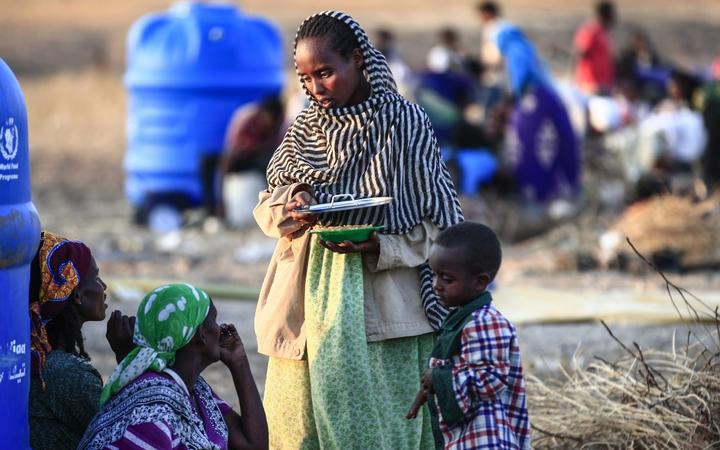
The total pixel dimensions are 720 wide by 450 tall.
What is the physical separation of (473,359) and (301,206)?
0.82 metres

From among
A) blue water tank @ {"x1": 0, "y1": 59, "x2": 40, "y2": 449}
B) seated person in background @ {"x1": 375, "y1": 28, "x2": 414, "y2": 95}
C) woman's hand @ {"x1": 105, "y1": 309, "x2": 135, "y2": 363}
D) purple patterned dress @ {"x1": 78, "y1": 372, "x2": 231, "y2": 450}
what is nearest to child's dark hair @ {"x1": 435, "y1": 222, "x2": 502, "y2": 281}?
purple patterned dress @ {"x1": 78, "y1": 372, "x2": 231, "y2": 450}

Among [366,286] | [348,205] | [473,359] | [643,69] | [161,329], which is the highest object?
[643,69]

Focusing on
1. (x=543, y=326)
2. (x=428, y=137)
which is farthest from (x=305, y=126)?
(x=543, y=326)

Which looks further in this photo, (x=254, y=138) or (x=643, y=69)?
(x=643, y=69)

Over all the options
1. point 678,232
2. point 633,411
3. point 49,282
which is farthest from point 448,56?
point 49,282

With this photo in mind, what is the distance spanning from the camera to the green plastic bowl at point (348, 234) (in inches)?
149

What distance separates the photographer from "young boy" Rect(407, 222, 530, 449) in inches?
131

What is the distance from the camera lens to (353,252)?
3916mm

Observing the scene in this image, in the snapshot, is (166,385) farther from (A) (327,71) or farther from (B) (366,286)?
(A) (327,71)

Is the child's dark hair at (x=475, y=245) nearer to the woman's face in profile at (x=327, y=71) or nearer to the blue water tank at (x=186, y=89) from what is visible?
the woman's face in profile at (x=327, y=71)

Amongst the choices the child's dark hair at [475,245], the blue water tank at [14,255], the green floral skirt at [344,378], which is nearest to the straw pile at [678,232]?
the green floral skirt at [344,378]

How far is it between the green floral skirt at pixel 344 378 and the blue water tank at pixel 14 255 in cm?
95

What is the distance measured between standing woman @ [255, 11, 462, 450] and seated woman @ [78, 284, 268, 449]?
A: 1.21 ft

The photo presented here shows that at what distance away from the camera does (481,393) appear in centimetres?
331
